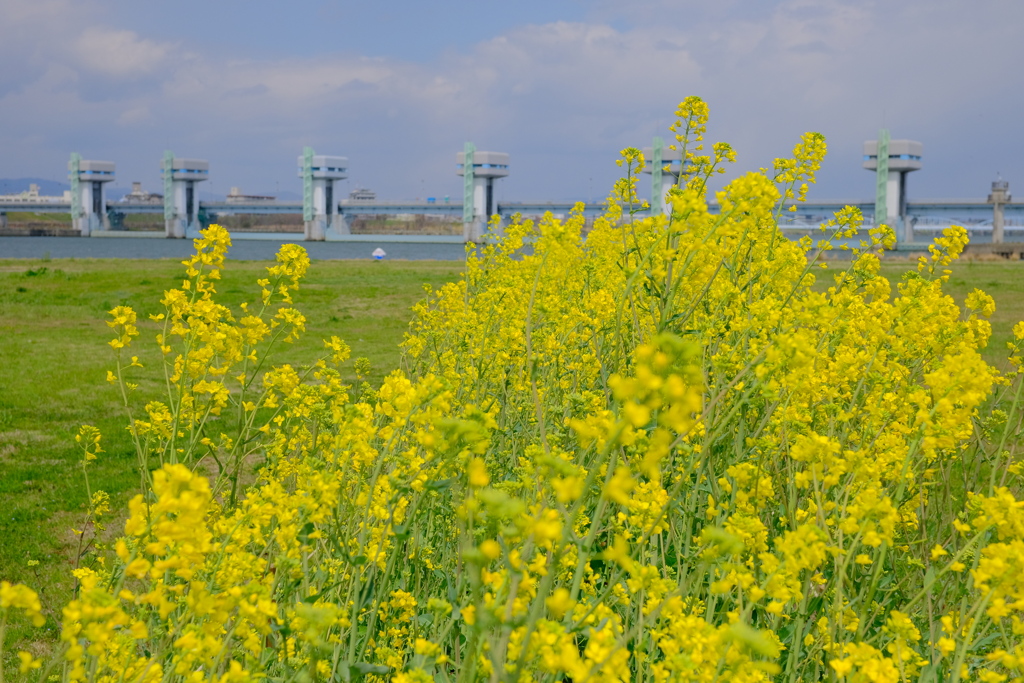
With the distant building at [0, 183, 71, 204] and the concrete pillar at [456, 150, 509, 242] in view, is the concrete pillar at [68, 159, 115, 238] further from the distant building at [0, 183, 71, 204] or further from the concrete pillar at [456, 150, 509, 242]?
the concrete pillar at [456, 150, 509, 242]

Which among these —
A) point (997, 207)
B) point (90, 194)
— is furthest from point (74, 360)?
point (90, 194)

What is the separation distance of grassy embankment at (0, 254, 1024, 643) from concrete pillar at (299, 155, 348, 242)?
228 ft

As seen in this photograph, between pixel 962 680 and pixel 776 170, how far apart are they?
6.48 ft

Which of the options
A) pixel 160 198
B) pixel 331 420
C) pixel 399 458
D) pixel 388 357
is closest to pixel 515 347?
pixel 331 420

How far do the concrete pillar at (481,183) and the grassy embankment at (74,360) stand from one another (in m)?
64.5

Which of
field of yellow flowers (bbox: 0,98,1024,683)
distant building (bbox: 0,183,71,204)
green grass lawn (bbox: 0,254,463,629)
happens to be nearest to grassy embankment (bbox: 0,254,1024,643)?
green grass lawn (bbox: 0,254,463,629)

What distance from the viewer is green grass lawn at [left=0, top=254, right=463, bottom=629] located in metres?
5.45

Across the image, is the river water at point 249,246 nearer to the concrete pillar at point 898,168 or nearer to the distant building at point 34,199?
the distant building at point 34,199

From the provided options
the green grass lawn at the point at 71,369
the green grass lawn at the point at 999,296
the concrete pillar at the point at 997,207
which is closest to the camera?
the green grass lawn at the point at 71,369

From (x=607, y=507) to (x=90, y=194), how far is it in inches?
4353

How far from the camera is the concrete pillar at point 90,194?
98375mm

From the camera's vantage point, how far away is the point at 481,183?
92.8 m

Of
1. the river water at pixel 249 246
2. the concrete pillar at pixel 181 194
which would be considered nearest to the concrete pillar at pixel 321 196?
the river water at pixel 249 246

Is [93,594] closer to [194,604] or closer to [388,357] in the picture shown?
[194,604]
